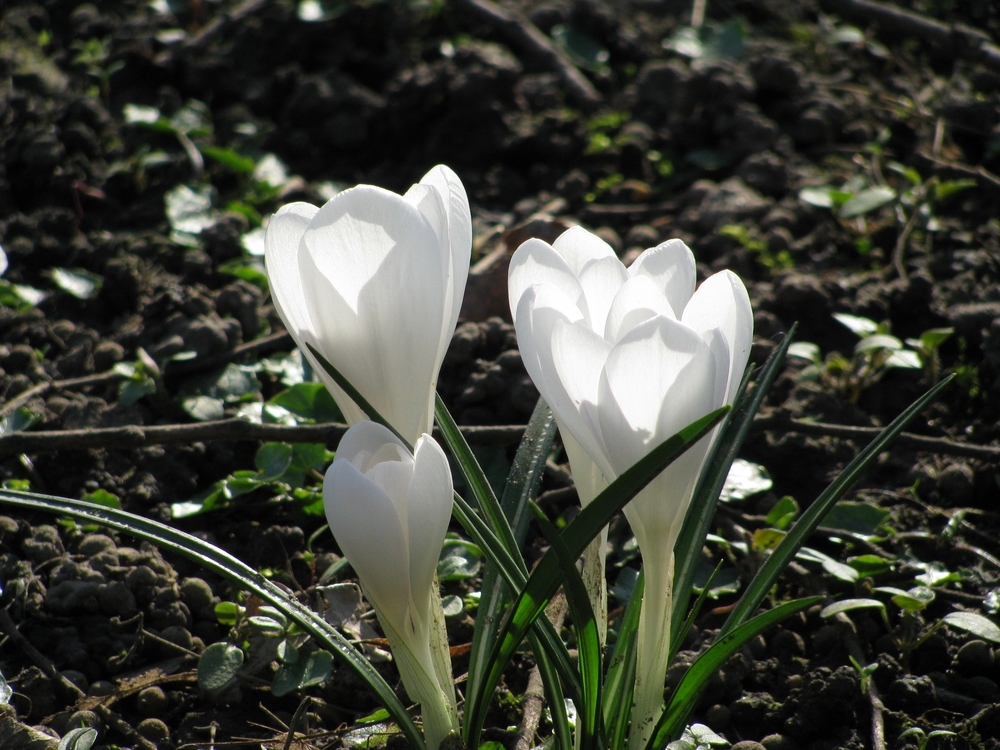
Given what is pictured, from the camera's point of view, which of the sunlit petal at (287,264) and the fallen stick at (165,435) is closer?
the sunlit petal at (287,264)

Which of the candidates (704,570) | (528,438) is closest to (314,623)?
(528,438)

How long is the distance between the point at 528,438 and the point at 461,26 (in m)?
2.78

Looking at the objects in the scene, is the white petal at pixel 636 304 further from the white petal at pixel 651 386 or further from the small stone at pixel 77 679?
the small stone at pixel 77 679

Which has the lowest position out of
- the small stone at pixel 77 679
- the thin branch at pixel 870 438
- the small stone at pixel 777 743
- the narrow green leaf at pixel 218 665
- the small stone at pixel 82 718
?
the small stone at pixel 77 679

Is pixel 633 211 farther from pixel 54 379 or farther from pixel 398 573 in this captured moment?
pixel 398 573

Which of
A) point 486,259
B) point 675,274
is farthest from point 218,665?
point 486,259

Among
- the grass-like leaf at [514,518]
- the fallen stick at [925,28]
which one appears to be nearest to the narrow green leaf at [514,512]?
the grass-like leaf at [514,518]

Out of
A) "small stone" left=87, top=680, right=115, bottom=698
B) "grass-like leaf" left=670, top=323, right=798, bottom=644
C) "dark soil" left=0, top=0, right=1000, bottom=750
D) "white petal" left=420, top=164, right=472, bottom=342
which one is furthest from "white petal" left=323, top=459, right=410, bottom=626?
"small stone" left=87, top=680, right=115, bottom=698

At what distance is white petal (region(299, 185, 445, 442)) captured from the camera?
3.20ft

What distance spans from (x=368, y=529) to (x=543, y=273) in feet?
1.08

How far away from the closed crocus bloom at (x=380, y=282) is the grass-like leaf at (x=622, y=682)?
0.35 metres

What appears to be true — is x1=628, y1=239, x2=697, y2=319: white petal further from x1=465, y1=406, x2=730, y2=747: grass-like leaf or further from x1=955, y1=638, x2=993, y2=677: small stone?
x1=955, y1=638, x2=993, y2=677: small stone

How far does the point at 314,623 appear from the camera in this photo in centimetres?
108

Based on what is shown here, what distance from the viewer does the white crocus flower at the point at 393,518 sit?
92 cm
